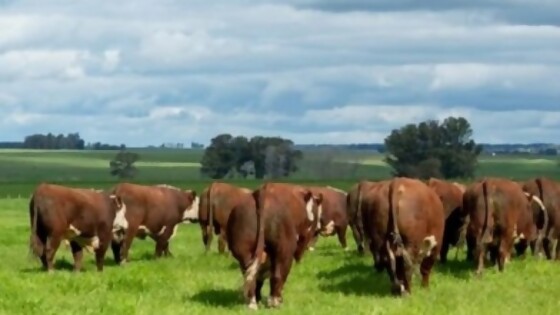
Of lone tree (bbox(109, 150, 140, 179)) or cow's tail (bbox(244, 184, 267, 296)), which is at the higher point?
cow's tail (bbox(244, 184, 267, 296))

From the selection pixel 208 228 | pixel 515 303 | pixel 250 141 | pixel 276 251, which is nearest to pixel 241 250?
pixel 276 251

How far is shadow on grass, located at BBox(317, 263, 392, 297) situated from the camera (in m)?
18.8

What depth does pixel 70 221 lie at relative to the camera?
907 inches

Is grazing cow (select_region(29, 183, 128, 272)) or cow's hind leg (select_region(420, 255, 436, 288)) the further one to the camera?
grazing cow (select_region(29, 183, 128, 272))

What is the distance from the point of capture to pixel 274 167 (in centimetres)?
11581

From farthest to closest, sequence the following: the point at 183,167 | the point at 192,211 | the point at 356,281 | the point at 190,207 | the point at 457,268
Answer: the point at 183,167 → the point at 192,211 → the point at 190,207 → the point at 457,268 → the point at 356,281

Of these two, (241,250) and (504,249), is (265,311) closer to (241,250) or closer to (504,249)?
(241,250)

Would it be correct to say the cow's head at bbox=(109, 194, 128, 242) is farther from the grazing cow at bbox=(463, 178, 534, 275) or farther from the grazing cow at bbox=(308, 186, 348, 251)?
the grazing cow at bbox=(463, 178, 534, 275)

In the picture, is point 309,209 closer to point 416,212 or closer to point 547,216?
point 416,212

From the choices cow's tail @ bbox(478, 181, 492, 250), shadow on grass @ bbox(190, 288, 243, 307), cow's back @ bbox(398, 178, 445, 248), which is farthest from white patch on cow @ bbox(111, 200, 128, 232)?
cow's back @ bbox(398, 178, 445, 248)

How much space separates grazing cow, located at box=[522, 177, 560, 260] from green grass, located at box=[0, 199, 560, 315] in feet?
4.36

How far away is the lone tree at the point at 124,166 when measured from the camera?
130125mm

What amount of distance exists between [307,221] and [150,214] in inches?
437

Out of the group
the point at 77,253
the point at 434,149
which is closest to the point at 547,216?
the point at 77,253
